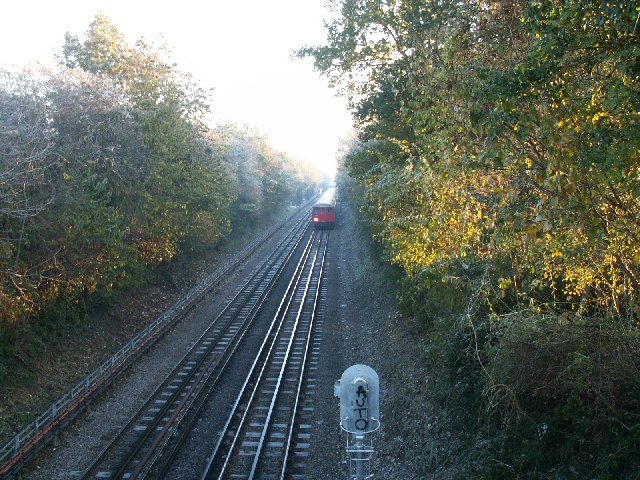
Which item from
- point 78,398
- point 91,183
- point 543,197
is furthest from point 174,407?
point 543,197

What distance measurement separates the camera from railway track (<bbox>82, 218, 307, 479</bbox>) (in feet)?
37.2

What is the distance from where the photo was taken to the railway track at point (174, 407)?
11344 mm

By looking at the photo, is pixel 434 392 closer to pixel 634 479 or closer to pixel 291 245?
pixel 634 479

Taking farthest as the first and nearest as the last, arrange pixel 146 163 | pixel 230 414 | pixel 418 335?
pixel 146 163 → pixel 418 335 → pixel 230 414

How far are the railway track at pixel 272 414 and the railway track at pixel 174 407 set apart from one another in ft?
3.39

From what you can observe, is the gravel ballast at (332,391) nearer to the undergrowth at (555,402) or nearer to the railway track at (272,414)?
the railway track at (272,414)

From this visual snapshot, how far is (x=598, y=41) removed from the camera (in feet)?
18.7

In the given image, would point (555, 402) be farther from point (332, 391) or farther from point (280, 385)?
point (280, 385)

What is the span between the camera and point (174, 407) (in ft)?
46.3

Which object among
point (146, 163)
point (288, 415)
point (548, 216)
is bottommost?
point (288, 415)

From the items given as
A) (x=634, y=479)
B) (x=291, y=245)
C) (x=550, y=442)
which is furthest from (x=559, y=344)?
(x=291, y=245)

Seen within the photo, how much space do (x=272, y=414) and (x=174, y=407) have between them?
9.00 feet

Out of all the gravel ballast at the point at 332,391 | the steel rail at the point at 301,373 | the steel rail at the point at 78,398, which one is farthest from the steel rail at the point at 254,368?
the steel rail at the point at 78,398

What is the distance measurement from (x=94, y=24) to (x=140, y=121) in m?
9.85
